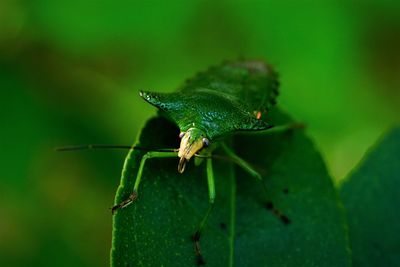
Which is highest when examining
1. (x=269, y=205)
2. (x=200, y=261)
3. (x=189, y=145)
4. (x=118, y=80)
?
(x=189, y=145)

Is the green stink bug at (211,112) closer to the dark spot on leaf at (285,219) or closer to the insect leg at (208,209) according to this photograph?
the insect leg at (208,209)

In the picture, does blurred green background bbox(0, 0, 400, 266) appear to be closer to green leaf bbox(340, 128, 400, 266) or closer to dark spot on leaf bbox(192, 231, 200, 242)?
green leaf bbox(340, 128, 400, 266)

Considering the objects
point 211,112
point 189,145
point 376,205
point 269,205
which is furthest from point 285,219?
point 211,112

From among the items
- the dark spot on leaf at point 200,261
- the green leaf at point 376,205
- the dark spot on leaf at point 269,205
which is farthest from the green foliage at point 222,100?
the dark spot on leaf at point 200,261

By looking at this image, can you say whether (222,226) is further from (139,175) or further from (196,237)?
(139,175)

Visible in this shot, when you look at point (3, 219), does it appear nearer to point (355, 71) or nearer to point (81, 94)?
point (81, 94)

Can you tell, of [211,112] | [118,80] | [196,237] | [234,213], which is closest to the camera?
[196,237]
